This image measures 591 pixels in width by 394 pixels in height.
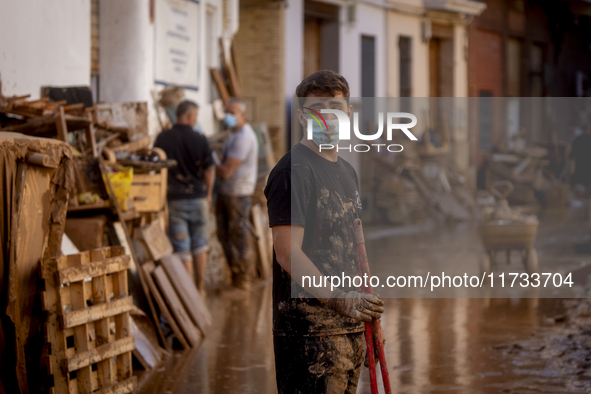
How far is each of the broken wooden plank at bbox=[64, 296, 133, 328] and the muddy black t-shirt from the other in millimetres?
1859

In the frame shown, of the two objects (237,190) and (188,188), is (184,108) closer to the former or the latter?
(188,188)

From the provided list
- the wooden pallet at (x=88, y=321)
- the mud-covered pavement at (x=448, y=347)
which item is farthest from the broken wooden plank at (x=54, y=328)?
the mud-covered pavement at (x=448, y=347)

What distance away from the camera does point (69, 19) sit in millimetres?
8453

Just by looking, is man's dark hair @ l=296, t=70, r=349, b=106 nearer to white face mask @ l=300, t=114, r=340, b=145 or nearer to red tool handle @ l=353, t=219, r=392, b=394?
white face mask @ l=300, t=114, r=340, b=145

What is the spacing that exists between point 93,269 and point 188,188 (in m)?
3.45

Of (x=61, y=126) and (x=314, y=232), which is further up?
(x=61, y=126)

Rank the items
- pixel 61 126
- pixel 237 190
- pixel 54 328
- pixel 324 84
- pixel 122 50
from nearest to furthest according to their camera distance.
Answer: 1. pixel 324 84
2. pixel 54 328
3. pixel 61 126
4. pixel 237 190
5. pixel 122 50

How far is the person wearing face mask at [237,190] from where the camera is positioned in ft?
31.4

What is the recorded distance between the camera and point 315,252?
348 cm

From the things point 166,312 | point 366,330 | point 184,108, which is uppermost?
point 184,108

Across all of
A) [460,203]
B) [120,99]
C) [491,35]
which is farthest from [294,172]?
[491,35]

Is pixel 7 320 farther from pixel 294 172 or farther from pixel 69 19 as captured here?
pixel 69 19

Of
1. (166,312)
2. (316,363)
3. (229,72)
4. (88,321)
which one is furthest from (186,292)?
(229,72)

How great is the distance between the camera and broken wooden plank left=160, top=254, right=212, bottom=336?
7430 mm
